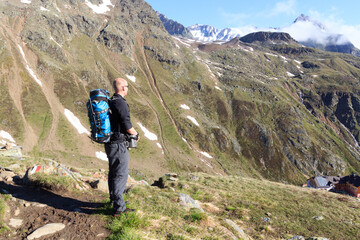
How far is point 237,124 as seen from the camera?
562 feet

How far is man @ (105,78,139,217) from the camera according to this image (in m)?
7.34

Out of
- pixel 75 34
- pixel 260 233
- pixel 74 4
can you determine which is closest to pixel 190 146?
pixel 260 233

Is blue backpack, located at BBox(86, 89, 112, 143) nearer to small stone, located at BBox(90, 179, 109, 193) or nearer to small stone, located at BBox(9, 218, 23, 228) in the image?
small stone, located at BBox(9, 218, 23, 228)

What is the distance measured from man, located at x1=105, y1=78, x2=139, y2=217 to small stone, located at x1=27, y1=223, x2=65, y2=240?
6.05 feet

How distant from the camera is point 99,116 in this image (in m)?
7.21

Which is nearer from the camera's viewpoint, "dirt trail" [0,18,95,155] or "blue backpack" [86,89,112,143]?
"blue backpack" [86,89,112,143]

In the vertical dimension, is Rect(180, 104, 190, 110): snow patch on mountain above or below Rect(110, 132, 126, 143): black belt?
above

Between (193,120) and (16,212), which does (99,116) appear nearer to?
(16,212)

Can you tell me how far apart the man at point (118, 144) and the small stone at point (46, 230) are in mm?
1845

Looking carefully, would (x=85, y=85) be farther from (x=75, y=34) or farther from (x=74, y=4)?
(x=74, y=4)

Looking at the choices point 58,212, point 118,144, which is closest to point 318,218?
point 118,144

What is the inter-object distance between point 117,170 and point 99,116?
2.24 m

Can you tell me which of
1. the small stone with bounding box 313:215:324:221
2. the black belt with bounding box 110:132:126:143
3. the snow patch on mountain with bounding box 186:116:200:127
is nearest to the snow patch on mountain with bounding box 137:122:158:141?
the snow patch on mountain with bounding box 186:116:200:127

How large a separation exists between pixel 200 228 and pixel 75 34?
203661mm
